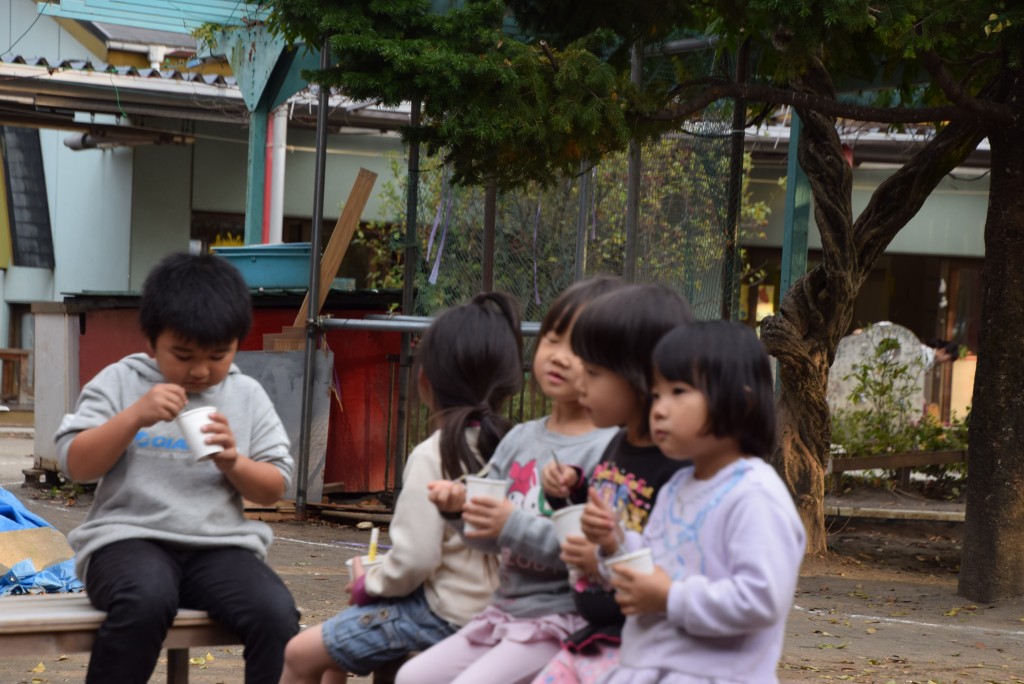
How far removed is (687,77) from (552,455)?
600 centimetres

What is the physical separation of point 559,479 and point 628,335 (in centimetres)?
32

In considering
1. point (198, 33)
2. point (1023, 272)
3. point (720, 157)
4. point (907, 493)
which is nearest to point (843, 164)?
point (720, 157)

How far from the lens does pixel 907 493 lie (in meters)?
11.2

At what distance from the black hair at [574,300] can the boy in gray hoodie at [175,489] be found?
789mm

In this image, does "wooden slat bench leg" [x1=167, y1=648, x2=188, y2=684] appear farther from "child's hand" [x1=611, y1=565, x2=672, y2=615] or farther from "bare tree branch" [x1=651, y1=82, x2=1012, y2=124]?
"bare tree branch" [x1=651, y1=82, x2=1012, y2=124]

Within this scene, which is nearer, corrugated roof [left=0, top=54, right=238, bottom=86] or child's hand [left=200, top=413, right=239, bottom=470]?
child's hand [left=200, top=413, right=239, bottom=470]

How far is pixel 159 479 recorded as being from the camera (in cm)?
330

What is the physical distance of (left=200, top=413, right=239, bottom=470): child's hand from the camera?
304 cm

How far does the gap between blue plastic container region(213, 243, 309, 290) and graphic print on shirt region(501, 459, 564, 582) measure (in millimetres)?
6340

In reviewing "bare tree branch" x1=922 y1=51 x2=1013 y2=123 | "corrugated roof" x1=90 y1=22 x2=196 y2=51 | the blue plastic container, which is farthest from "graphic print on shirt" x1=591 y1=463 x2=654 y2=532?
"corrugated roof" x1=90 y1=22 x2=196 y2=51

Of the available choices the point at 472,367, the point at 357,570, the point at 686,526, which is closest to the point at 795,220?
the point at 472,367

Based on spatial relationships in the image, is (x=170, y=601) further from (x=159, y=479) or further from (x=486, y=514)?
(x=486, y=514)

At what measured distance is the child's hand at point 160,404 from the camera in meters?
3.07

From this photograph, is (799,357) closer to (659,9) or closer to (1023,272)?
(1023,272)
